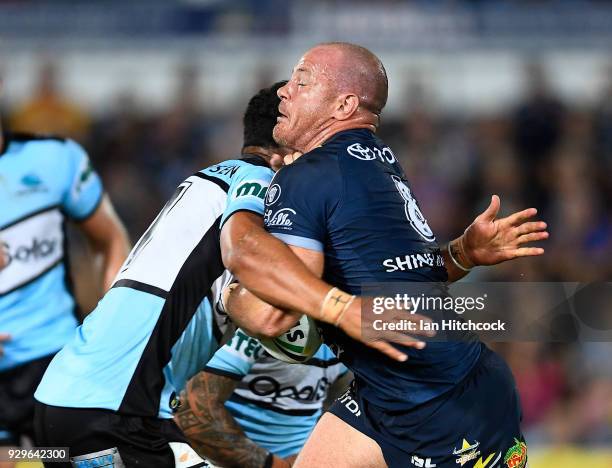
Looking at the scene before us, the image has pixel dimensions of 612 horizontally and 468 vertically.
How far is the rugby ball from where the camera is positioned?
14.1 feet

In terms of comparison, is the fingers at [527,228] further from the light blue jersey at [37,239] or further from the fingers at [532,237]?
the light blue jersey at [37,239]

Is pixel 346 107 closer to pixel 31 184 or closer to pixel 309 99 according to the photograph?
pixel 309 99

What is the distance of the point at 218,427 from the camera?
5070 mm

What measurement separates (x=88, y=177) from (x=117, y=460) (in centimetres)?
238

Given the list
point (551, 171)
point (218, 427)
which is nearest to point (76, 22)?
point (551, 171)

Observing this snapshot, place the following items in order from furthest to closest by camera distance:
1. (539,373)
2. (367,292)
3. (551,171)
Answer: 1. (551,171)
2. (539,373)
3. (367,292)

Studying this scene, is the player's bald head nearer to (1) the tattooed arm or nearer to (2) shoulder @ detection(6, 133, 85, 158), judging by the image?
(1) the tattooed arm

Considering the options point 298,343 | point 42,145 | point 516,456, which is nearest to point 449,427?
point 516,456

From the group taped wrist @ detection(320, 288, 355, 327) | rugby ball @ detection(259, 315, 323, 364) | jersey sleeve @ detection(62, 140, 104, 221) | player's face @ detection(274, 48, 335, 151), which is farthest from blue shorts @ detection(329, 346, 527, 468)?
jersey sleeve @ detection(62, 140, 104, 221)

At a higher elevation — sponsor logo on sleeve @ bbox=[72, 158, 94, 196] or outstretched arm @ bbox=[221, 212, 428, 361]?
outstretched arm @ bbox=[221, 212, 428, 361]

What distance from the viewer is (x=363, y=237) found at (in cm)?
411

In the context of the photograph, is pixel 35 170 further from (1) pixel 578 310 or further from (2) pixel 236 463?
(1) pixel 578 310

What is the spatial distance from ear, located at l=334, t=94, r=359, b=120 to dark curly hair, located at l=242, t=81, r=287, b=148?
668mm

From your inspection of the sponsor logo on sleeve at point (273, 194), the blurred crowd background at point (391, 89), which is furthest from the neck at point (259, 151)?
the blurred crowd background at point (391, 89)
